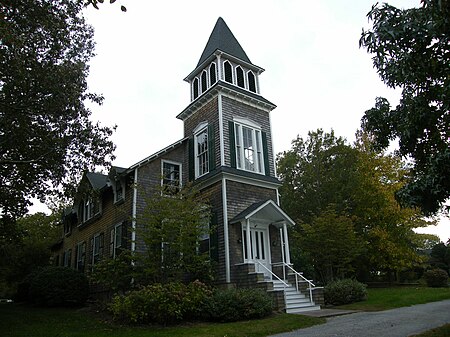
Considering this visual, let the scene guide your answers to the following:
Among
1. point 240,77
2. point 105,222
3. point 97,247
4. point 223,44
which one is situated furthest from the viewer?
point 97,247

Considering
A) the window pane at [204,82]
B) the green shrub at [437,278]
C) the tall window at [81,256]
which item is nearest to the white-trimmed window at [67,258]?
the tall window at [81,256]

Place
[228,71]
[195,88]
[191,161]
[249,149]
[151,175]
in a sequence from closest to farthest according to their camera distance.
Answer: [151,175] < [249,149] < [191,161] < [228,71] < [195,88]

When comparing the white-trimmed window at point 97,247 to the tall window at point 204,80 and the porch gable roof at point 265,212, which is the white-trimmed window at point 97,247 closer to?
the porch gable roof at point 265,212

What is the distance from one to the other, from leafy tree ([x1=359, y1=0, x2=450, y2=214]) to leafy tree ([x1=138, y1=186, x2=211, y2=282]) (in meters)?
7.84

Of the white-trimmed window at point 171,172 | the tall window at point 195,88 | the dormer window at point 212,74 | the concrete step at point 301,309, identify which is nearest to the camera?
the concrete step at point 301,309

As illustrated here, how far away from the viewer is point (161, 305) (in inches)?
440

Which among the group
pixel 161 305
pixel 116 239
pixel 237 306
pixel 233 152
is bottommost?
pixel 237 306

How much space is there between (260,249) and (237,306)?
4.60m

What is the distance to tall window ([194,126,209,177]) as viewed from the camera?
17.7 meters

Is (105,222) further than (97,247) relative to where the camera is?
No

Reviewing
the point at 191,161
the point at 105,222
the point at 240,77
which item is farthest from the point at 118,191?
the point at 240,77

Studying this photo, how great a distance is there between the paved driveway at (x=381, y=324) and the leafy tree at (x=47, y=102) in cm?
959

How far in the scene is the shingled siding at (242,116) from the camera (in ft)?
55.3

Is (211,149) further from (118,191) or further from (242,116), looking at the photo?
(118,191)
